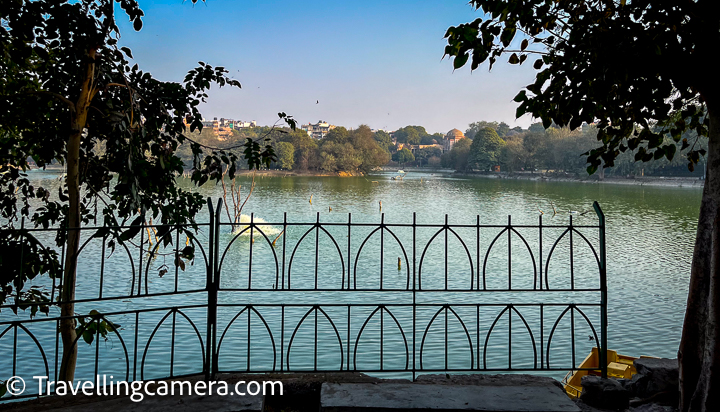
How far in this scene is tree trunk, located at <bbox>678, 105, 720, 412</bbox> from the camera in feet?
10.2

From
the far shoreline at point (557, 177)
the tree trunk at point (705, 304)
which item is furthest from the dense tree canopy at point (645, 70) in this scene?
the far shoreline at point (557, 177)

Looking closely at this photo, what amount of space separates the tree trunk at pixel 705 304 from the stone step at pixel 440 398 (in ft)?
2.40

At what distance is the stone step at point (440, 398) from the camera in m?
3.10

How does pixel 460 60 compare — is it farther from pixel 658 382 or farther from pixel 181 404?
pixel 658 382

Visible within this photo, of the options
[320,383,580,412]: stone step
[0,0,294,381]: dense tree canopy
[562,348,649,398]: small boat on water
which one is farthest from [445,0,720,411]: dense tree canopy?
[562,348,649,398]: small boat on water

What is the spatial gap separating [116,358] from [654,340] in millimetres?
9438

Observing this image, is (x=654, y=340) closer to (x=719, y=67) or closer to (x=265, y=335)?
(x=265, y=335)

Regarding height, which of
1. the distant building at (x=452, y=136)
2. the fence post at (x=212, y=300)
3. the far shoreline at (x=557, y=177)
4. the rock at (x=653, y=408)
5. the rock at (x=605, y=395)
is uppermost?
the distant building at (x=452, y=136)

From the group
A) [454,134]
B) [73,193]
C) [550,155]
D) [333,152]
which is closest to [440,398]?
[73,193]

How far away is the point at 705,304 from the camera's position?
11.1ft

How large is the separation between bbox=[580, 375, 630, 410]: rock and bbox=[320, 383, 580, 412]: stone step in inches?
13.5

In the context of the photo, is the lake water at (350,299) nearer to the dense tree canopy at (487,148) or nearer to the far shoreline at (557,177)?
the far shoreline at (557,177)

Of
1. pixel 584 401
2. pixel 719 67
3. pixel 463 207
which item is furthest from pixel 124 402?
pixel 463 207

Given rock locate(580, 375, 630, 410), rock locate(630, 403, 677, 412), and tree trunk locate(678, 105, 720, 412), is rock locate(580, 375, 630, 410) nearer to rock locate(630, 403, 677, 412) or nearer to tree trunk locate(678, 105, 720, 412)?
rock locate(630, 403, 677, 412)
